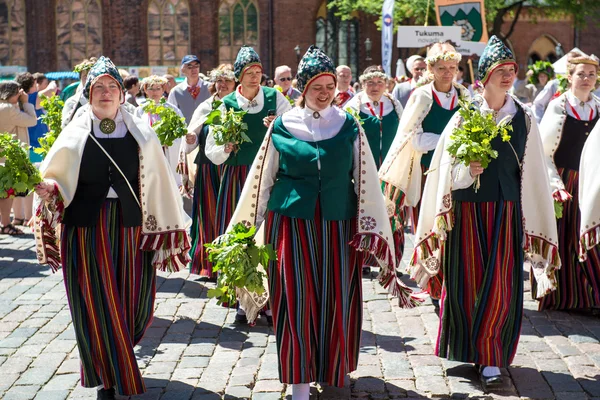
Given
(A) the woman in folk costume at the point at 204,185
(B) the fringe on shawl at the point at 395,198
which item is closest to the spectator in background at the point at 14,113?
(A) the woman in folk costume at the point at 204,185

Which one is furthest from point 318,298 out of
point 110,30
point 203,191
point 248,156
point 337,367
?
point 110,30

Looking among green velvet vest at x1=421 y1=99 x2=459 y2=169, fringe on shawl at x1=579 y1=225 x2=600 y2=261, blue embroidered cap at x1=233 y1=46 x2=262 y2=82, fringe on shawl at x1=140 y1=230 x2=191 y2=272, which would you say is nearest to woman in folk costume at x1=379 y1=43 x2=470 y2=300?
green velvet vest at x1=421 y1=99 x2=459 y2=169

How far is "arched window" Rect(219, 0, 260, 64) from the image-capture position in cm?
3575

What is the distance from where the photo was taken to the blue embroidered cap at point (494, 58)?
216 inches

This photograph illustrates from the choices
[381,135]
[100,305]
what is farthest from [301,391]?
[381,135]

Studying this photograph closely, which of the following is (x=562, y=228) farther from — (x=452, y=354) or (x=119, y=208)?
(x=119, y=208)

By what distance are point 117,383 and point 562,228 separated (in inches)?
160

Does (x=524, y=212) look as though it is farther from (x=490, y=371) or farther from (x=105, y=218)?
(x=105, y=218)

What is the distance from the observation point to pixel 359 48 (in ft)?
121

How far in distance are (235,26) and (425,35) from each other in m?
20.4

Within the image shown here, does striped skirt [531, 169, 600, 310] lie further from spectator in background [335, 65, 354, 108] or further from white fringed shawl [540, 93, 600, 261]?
spectator in background [335, 65, 354, 108]

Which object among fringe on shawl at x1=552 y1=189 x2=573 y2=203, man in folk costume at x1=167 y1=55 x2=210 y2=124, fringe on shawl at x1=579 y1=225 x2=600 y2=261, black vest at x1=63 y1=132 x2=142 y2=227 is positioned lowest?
fringe on shawl at x1=579 y1=225 x2=600 y2=261

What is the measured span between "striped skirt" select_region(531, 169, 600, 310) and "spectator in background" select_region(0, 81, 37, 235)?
7.08 m

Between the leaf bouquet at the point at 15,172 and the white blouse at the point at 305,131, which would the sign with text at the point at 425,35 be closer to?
the white blouse at the point at 305,131
